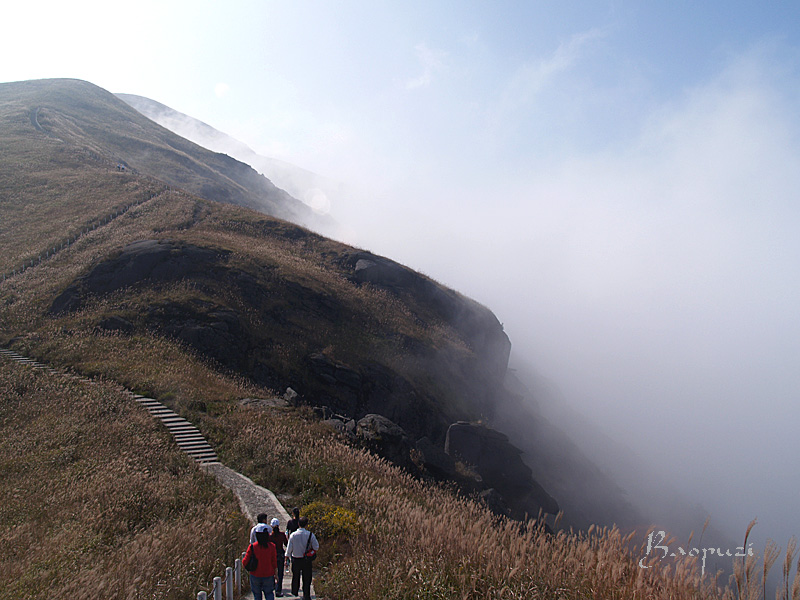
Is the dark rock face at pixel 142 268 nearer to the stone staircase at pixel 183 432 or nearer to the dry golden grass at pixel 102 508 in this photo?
the dry golden grass at pixel 102 508

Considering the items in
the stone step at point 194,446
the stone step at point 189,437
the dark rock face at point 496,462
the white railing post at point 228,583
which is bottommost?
the dark rock face at point 496,462

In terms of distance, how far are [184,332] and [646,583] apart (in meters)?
29.2

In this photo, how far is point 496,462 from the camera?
3228cm

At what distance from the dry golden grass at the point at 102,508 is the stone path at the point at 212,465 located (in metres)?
0.50

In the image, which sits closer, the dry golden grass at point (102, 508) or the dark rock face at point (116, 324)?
the dry golden grass at point (102, 508)

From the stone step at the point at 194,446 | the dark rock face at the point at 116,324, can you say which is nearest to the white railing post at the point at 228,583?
the stone step at the point at 194,446

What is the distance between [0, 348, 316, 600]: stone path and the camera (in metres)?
11.6

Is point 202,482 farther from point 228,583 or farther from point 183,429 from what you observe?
point 228,583

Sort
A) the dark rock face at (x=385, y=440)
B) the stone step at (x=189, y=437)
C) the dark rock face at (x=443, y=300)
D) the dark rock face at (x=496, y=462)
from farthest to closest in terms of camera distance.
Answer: the dark rock face at (x=443, y=300), the dark rock face at (x=496, y=462), the dark rock face at (x=385, y=440), the stone step at (x=189, y=437)

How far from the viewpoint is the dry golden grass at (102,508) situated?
7.24m

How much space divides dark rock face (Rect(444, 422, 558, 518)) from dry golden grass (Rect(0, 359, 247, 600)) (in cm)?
1981

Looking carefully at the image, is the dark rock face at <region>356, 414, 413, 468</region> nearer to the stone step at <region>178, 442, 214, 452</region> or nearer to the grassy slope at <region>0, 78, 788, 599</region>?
the grassy slope at <region>0, 78, 788, 599</region>

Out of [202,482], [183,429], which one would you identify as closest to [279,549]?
[202,482]

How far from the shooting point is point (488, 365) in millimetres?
53625
